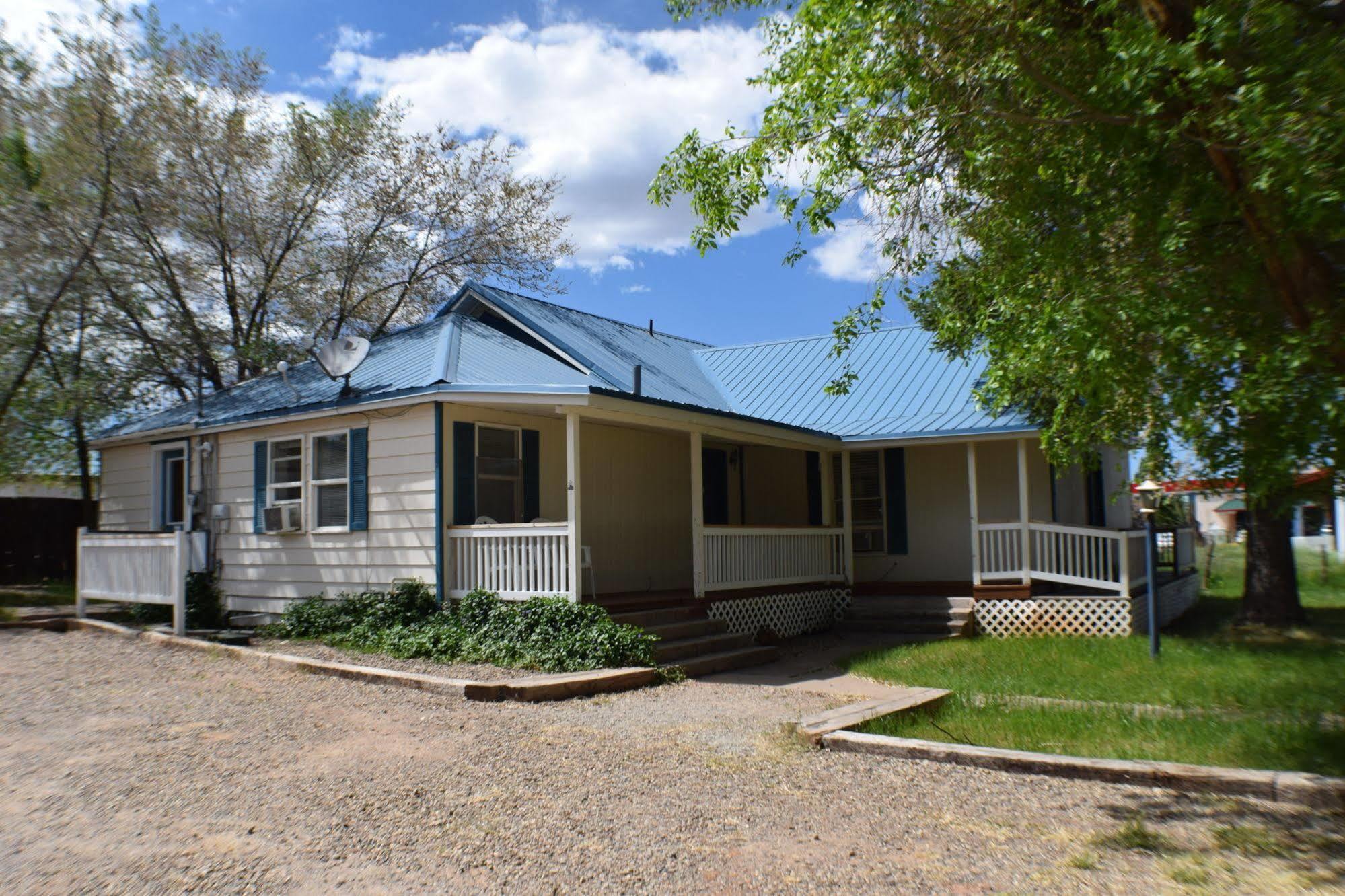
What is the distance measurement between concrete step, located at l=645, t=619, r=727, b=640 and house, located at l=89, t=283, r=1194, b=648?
34cm

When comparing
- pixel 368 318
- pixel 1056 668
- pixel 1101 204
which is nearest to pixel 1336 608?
pixel 1056 668

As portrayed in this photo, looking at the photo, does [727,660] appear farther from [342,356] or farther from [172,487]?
[172,487]

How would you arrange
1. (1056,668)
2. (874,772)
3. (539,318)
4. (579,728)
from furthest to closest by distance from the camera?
(539,318), (1056,668), (579,728), (874,772)

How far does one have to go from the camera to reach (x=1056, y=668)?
35.2ft

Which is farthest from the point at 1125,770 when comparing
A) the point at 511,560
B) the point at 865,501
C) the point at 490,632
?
the point at 865,501

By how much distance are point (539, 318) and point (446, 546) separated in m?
4.58

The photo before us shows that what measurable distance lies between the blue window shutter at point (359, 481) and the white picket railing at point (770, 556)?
165 inches

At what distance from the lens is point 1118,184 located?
6730 millimetres

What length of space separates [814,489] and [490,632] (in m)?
7.02

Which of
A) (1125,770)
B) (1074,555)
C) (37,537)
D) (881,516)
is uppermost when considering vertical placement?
(881,516)

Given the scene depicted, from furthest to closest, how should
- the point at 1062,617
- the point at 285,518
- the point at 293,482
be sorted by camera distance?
the point at 1062,617 → the point at 293,482 → the point at 285,518

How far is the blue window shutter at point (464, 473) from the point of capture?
1176cm

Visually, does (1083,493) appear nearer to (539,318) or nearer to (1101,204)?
(539,318)

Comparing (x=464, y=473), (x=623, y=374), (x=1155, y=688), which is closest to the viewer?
(x=1155, y=688)
